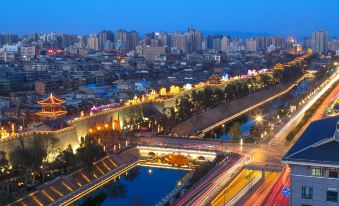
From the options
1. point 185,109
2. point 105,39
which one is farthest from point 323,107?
point 105,39

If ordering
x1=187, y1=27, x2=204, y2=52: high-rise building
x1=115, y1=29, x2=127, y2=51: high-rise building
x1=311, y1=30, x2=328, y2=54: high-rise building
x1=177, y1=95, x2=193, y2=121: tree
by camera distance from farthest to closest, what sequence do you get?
x1=187, y1=27, x2=204, y2=52: high-rise building
x1=115, y1=29, x2=127, y2=51: high-rise building
x1=311, y1=30, x2=328, y2=54: high-rise building
x1=177, y1=95, x2=193, y2=121: tree

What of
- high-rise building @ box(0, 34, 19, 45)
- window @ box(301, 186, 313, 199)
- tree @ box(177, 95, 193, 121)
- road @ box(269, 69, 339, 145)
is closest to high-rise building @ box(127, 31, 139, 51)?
high-rise building @ box(0, 34, 19, 45)

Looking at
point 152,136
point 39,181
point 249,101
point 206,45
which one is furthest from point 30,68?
point 206,45

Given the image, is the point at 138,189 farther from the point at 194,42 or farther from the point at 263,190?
the point at 194,42

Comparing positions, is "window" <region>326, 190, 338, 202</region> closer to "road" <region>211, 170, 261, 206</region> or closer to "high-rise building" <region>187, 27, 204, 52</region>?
"road" <region>211, 170, 261, 206</region>

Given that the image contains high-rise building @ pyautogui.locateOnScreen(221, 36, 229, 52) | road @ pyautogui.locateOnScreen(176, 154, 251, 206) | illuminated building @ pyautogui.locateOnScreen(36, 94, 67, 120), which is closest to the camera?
road @ pyautogui.locateOnScreen(176, 154, 251, 206)

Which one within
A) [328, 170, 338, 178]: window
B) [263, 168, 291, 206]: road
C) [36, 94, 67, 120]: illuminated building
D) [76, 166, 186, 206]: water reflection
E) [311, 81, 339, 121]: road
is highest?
[328, 170, 338, 178]: window

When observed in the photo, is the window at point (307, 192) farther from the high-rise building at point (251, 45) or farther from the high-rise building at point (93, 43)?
the high-rise building at point (251, 45)
